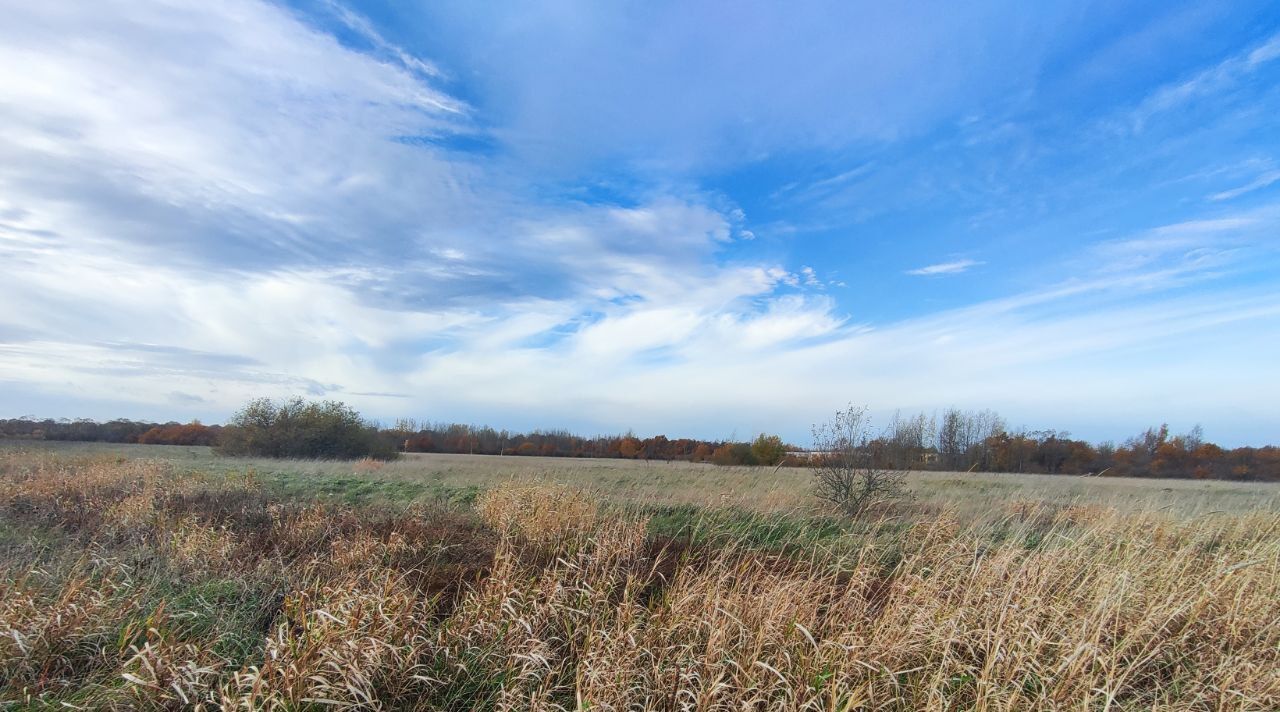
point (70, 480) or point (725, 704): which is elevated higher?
point (70, 480)

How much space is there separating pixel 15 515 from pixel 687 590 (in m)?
10.6

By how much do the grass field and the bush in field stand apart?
3390 cm

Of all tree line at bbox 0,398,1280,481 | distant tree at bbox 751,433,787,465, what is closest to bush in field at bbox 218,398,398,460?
tree line at bbox 0,398,1280,481

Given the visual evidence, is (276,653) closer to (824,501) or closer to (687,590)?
(687,590)

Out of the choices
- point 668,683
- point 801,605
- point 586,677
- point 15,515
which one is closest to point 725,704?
point 668,683

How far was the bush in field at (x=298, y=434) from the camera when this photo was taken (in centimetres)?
3894

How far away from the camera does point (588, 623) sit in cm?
550

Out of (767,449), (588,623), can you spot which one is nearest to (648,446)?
(767,449)

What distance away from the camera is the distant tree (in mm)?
44634

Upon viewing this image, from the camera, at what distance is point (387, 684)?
4328 millimetres

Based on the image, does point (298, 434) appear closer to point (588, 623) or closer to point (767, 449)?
point (767, 449)

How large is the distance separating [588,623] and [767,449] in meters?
42.1

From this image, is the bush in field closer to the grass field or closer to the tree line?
the tree line

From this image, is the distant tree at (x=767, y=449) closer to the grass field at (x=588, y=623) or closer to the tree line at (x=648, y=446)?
the tree line at (x=648, y=446)
